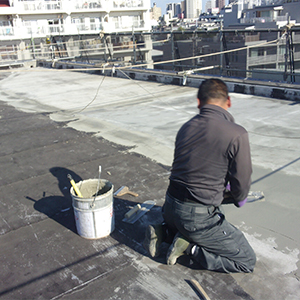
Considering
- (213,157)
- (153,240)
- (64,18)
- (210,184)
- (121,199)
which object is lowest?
(121,199)

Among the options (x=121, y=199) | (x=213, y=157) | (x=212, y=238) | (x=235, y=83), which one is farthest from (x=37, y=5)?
(x=212, y=238)

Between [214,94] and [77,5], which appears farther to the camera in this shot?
[77,5]

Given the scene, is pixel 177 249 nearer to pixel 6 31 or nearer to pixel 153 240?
pixel 153 240

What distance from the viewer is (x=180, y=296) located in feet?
8.68

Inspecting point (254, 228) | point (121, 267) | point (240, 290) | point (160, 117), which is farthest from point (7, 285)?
point (160, 117)

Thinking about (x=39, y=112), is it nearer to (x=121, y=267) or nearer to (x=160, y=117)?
(x=160, y=117)

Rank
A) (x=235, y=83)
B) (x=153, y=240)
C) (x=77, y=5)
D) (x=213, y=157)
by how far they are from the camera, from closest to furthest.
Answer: (x=213, y=157) < (x=153, y=240) < (x=235, y=83) < (x=77, y=5)

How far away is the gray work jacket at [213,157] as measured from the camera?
2625 mm

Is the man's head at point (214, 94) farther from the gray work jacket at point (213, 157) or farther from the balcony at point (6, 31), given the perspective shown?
the balcony at point (6, 31)

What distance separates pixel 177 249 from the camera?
288cm

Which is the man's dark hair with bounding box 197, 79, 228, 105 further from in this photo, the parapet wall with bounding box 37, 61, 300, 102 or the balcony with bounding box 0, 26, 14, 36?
the balcony with bounding box 0, 26, 14, 36

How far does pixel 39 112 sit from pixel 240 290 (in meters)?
7.27

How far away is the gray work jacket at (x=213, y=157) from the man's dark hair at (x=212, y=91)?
8 centimetres

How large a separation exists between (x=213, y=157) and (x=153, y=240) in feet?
3.08
